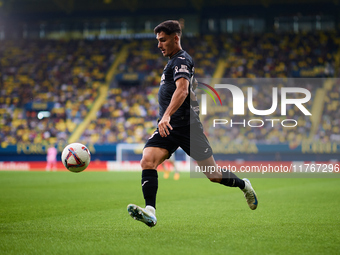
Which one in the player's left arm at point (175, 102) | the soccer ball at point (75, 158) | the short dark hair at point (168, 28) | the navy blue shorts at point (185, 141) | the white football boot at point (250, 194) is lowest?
the white football boot at point (250, 194)

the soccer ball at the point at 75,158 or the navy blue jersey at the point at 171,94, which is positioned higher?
the navy blue jersey at the point at 171,94

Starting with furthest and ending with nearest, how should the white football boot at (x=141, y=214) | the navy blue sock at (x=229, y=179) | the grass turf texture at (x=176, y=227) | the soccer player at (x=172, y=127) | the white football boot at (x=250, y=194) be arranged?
the white football boot at (x=250, y=194) → the navy blue sock at (x=229, y=179) → the soccer player at (x=172, y=127) → the white football boot at (x=141, y=214) → the grass turf texture at (x=176, y=227)

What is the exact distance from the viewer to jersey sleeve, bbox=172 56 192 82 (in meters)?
5.31

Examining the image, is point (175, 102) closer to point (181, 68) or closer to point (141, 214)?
point (181, 68)

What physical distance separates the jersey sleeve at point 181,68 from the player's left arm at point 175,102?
47 mm

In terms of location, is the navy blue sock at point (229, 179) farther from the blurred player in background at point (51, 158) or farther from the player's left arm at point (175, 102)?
the blurred player in background at point (51, 158)

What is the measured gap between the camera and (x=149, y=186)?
5.41 metres

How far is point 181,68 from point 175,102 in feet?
1.40

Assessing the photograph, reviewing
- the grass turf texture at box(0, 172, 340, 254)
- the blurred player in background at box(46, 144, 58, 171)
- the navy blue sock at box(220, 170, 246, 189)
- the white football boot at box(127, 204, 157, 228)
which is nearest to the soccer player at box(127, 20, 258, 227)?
the white football boot at box(127, 204, 157, 228)

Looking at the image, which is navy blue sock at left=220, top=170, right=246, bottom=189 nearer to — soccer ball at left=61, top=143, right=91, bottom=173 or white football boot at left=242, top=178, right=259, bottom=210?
white football boot at left=242, top=178, right=259, bottom=210

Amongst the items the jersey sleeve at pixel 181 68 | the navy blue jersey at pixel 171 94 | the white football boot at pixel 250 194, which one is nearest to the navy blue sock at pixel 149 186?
the navy blue jersey at pixel 171 94

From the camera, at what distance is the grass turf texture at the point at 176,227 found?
14.9 feet

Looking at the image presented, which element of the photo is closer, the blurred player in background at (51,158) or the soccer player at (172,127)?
the soccer player at (172,127)

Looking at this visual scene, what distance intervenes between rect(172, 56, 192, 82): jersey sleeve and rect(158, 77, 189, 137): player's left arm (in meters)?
0.05
